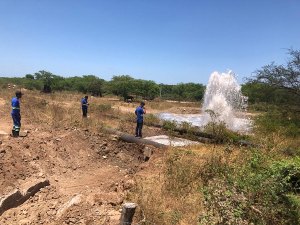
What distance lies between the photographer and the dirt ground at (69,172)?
22.9 ft

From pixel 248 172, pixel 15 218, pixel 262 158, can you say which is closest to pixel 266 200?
pixel 248 172

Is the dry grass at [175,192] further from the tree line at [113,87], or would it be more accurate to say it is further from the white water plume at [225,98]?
the tree line at [113,87]

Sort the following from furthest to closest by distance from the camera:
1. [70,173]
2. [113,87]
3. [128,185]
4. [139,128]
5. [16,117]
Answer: [113,87], [139,128], [16,117], [70,173], [128,185]

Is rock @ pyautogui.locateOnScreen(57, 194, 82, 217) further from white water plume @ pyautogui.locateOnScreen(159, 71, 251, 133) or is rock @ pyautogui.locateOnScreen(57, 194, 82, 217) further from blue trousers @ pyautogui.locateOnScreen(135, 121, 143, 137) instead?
white water plume @ pyautogui.locateOnScreen(159, 71, 251, 133)

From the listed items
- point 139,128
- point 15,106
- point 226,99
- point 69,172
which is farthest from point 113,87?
point 69,172

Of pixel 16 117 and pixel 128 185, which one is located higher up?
pixel 16 117

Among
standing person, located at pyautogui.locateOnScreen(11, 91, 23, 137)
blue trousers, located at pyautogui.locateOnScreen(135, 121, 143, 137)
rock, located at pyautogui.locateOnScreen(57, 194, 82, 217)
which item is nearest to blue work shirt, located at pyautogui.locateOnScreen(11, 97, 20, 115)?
standing person, located at pyautogui.locateOnScreen(11, 91, 23, 137)

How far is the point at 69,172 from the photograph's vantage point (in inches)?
383

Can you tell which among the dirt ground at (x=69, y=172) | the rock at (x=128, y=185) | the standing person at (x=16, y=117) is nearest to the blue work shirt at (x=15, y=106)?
the standing person at (x=16, y=117)

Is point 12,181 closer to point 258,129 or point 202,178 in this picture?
point 202,178

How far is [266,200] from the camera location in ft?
Result: 17.2

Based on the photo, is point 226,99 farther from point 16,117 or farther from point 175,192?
point 175,192

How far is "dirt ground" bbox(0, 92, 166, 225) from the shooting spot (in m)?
6.98

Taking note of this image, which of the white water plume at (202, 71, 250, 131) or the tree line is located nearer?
the white water plume at (202, 71, 250, 131)
